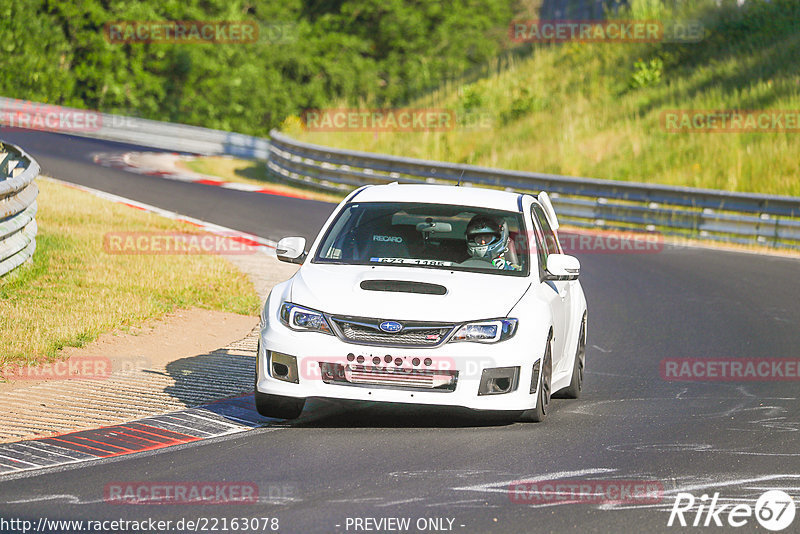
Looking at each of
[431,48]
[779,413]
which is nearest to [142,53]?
[431,48]

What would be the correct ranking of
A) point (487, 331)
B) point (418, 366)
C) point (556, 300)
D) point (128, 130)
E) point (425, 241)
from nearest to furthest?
point (418, 366)
point (487, 331)
point (556, 300)
point (425, 241)
point (128, 130)

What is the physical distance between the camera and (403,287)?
8500mm

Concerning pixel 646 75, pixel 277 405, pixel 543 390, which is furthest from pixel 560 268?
pixel 646 75

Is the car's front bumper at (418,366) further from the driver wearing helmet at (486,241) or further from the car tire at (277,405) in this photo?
the driver wearing helmet at (486,241)

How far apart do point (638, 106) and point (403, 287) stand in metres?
27.3

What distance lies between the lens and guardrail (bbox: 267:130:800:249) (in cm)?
2336

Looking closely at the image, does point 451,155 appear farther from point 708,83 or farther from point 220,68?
point 220,68

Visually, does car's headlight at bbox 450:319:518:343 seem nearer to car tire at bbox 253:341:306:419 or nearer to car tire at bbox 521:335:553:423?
car tire at bbox 521:335:553:423

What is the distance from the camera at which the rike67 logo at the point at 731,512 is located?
6293mm

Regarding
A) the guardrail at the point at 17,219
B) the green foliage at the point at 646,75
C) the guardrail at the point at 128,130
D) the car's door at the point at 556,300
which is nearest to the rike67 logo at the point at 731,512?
the car's door at the point at 556,300

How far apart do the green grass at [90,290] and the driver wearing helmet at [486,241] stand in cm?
395

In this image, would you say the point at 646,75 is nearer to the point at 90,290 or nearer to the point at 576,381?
the point at 90,290

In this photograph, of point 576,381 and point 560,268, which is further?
point 576,381

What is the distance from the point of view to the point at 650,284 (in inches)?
696
